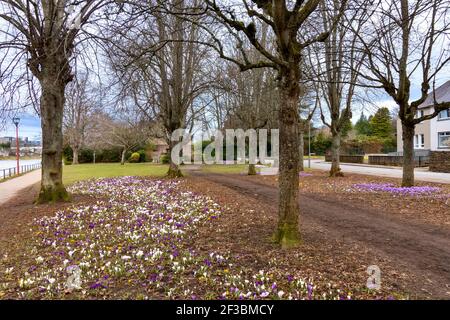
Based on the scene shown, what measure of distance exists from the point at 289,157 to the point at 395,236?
122 inches

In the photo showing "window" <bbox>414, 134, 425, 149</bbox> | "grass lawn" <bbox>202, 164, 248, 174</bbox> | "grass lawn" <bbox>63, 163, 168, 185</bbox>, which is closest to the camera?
"grass lawn" <bbox>63, 163, 168, 185</bbox>

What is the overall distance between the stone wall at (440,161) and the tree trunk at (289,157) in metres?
23.2

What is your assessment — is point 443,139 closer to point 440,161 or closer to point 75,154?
point 440,161

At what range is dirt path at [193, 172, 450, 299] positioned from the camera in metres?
4.52

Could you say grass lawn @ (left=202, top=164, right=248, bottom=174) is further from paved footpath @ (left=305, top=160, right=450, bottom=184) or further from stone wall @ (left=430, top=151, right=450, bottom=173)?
stone wall @ (left=430, top=151, right=450, bottom=173)

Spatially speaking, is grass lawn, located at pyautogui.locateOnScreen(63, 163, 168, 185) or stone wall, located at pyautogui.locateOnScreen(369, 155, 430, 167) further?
stone wall, located at pyautogui.locateOnScreen(369, 155, 430, 167)

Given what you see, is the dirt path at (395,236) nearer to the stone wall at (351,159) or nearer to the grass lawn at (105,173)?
the grass lawn at (105,173)

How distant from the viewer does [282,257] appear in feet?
16.3

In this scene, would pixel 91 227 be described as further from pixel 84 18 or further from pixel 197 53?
pixel 197 53

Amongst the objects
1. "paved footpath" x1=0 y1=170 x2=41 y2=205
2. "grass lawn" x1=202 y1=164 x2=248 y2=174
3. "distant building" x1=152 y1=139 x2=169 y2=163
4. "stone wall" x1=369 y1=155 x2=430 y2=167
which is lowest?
"paved footpath" x1=0 y1=170 x2=41 y2=205

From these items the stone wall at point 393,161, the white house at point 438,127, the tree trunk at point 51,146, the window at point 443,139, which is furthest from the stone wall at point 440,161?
the tree trunk at point 51,146

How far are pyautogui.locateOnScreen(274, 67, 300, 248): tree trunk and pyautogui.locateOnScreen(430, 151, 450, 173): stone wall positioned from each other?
23.2 m

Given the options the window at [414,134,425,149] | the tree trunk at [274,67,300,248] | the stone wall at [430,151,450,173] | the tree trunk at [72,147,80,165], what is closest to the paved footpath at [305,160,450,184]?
the stone wall at [430,151,450,173]

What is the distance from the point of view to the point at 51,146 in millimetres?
10844
